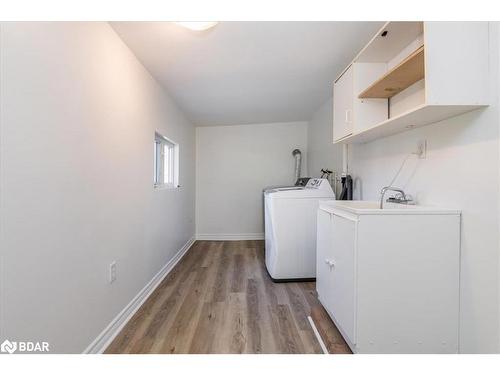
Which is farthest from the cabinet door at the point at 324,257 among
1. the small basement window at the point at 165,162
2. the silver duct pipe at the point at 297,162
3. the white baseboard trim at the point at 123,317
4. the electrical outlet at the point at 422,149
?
the silver duct pipe at the point at 297,162

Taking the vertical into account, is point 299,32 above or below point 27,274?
above

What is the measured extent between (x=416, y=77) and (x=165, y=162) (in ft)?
8.71

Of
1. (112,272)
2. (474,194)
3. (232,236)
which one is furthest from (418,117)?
(232,236)

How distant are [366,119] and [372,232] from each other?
96 cm

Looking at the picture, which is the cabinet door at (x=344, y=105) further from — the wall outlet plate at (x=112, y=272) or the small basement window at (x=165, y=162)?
the wall outlet plate at (x=112, y=272)

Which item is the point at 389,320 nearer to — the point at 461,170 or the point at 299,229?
the point at 461,170

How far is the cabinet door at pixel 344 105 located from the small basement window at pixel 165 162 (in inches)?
70.2

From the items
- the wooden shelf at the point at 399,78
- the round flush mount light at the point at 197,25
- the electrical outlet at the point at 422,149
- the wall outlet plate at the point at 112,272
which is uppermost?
the round flush mount light at the point at 197,25

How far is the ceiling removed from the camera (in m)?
1.64

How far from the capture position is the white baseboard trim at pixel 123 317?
1426mm

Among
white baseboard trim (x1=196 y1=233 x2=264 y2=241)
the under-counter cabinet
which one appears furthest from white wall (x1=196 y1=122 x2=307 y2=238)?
the under-counter cabinet

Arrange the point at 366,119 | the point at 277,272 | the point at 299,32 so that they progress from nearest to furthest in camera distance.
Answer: the point at 299,32
the point at 366,119
the point at 277,272
